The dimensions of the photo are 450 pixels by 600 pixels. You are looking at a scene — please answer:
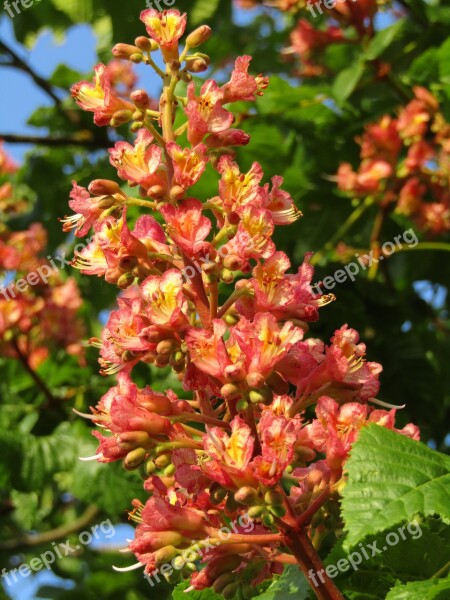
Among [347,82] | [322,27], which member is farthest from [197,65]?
[322,27]

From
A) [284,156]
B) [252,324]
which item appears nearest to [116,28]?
[284,156]

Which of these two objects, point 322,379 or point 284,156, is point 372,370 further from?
point 284,156

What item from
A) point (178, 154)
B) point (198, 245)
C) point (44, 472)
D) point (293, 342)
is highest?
point (178, 154)

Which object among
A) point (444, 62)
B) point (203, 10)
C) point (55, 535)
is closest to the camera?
point (444, 62)
